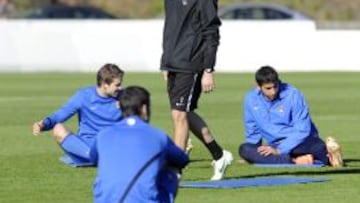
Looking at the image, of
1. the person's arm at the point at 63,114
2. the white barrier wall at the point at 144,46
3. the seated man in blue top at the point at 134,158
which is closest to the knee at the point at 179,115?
the person's arm at the point at 63,114

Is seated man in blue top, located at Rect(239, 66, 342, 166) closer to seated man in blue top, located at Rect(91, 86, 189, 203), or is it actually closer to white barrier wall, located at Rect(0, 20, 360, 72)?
seated man in blue top, located at Rect(91, 86, 189, 203)

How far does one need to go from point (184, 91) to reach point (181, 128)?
0.33m

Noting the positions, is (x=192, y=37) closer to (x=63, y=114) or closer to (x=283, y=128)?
(x=63, y=114)

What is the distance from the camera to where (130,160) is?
773cm

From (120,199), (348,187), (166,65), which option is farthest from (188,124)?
(120,199)

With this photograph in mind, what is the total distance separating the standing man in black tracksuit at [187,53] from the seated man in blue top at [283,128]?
151cm

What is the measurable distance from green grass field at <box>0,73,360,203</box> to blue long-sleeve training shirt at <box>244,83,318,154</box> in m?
0.43

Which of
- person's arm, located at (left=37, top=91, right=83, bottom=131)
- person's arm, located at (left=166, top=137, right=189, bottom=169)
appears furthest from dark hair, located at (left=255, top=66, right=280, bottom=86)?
person's arm, located at (left=166, top=137, right=189, bottom=169)

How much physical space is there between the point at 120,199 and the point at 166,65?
14.1 feet

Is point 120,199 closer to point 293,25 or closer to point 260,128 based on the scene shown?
point 260,128

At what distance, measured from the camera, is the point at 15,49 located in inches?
1228

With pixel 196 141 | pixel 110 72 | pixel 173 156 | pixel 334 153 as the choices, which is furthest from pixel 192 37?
pixel 196 141

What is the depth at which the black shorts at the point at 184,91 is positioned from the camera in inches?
465

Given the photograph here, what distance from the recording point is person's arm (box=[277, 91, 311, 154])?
13305 mm
